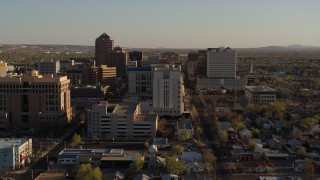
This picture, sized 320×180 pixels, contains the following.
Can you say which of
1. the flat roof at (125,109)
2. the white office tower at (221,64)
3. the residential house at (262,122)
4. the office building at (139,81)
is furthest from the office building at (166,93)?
the white office tower at (221,64)

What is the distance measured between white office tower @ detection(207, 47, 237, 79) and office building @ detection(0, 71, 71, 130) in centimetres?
3158

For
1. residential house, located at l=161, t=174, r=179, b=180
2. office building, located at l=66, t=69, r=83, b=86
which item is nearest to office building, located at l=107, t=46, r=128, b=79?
office building, located at l=66, t=69, r=83, b=86

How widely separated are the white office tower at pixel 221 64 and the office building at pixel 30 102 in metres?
31.6

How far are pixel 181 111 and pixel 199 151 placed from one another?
12184 millimetres

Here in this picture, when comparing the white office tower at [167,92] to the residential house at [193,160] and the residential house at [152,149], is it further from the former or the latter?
the residential house at [193,160]

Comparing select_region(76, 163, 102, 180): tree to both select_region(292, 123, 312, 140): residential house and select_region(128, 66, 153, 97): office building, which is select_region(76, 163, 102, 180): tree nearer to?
select_region(292, 123, 312, 140): residential house

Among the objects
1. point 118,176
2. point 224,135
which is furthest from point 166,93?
point 118,176

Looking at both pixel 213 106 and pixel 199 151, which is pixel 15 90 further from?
pixel 213 106

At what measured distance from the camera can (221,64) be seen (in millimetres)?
62594

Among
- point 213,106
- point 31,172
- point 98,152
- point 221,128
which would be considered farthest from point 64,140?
point 213,106

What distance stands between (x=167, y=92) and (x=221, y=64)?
26200 mm

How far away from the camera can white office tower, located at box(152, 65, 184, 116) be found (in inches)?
1473

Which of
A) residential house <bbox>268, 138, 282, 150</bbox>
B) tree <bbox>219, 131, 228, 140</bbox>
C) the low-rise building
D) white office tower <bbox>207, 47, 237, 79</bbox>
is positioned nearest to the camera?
residential house <bbox>268, 138, 282, 150</bbox>

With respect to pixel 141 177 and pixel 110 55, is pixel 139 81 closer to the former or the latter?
pixel 110 55
